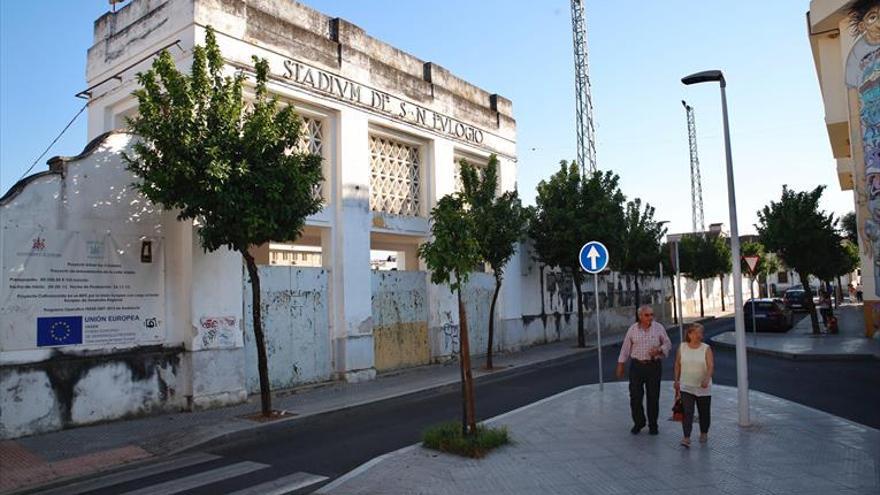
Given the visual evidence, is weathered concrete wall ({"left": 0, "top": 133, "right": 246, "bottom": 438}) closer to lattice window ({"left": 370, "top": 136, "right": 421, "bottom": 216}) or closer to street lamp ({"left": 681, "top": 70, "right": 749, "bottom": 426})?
lattice window ({"left": 370, "top": 136, "right": 421, "bottom": 216})

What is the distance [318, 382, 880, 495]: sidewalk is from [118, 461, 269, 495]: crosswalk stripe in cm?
147

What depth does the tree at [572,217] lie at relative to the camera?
2023cm

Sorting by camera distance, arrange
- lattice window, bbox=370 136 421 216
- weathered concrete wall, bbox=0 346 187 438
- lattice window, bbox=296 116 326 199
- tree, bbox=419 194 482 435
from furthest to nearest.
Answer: lattice window, bbox=370 136 421 216, lattice window, bbox=296 116 326 199, weathered concrete wall, bbox=0 346 187 438, tree, bbox=419 194 482 435

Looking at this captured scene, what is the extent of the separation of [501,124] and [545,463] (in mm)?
15617

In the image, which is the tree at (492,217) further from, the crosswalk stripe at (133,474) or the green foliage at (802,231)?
the green foliage at (802,231)

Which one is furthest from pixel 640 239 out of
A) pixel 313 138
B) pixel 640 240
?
pixel 313 138

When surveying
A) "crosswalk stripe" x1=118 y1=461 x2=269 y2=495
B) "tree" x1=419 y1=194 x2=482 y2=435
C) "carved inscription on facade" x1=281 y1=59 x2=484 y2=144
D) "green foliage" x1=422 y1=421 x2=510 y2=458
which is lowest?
"crosswalk stripe" x1=118 y1=461 x2=269 y2=495

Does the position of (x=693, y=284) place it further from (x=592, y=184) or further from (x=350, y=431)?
(x=350, y=431)

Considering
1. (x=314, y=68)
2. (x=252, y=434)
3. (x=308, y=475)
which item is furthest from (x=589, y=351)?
(x=308, y=475)

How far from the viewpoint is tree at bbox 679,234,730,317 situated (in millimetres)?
38094

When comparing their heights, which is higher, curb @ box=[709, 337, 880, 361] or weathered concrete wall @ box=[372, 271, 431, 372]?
weathered concrete wall @ box=[372, 271, 431, 372]

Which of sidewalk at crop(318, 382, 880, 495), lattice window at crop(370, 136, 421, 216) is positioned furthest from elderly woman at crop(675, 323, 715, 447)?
lattice window at crop(370, 136, 421, 216)

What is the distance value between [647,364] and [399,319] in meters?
9.10

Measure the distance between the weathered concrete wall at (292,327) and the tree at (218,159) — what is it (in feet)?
7.57
